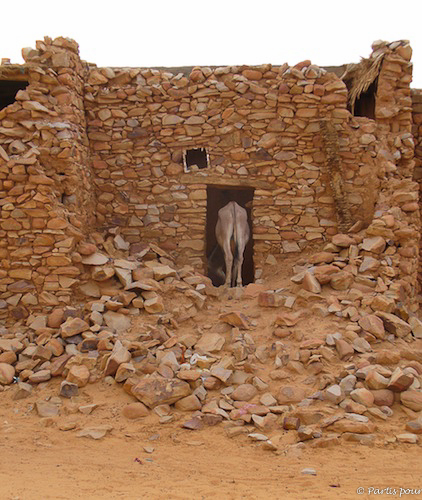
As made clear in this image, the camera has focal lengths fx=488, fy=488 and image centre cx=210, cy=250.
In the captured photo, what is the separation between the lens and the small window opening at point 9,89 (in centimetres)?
767

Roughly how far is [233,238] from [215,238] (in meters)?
1.33

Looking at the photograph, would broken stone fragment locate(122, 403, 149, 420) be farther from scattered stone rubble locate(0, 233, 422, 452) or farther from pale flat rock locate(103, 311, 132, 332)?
pale flat rock locate(103, 311, 132, 332)

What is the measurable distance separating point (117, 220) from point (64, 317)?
218cm

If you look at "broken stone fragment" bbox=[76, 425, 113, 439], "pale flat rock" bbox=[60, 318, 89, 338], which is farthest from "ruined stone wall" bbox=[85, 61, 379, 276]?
"broken stone fragment" bbox=[76, 425, 113, 439]

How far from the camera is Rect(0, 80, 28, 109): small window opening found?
7670mm

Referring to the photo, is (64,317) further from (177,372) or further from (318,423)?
(318,423)

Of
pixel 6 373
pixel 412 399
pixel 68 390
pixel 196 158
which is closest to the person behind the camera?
pixel 412 399

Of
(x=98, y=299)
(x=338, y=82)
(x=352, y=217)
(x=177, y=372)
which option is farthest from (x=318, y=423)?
(x=338, y=82)

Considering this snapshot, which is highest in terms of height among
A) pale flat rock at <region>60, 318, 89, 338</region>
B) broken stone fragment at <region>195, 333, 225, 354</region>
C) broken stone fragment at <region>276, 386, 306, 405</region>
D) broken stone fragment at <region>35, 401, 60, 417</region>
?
pale flat rock at <region>60, 318, 89, 338</region>

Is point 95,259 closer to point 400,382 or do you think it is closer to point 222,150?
point 222,150

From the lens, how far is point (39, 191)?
663 centimetres

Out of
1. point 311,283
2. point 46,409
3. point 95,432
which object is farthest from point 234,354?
point 46,409

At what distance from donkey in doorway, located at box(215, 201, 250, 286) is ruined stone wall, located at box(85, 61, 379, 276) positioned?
235 millimetres

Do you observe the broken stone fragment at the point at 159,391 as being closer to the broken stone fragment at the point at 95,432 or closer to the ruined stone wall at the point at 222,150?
the broken stone fragment at the point at 95,432
